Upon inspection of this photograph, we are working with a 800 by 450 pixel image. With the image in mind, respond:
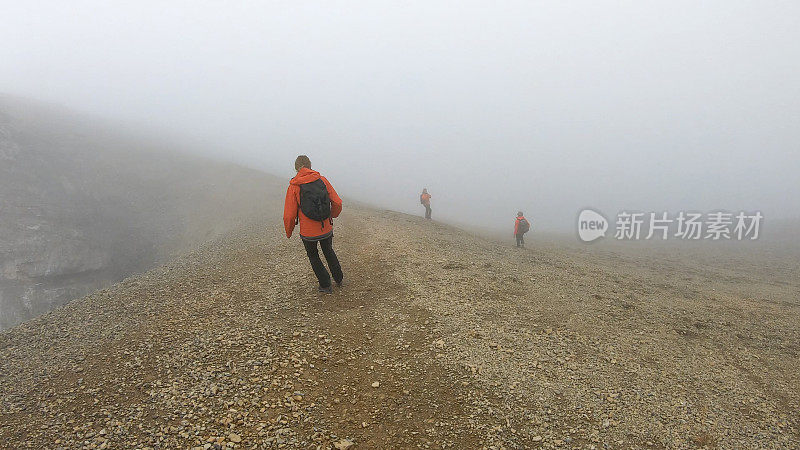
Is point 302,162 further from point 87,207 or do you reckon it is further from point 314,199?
point 87,207

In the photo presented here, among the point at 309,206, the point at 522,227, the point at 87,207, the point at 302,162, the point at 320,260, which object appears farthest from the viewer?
the point at 87,207

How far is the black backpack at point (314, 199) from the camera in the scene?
8766 mm

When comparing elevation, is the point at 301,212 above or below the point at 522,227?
above

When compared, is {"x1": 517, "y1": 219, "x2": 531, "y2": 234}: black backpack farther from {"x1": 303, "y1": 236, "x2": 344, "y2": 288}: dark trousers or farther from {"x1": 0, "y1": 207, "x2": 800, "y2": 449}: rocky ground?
{"x1": 303, "y1": 236, "x2": 344, "y2": 288}: dark trousers

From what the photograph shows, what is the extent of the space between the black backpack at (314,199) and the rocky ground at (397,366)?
244 centimetres

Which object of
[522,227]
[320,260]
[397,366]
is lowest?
[397,366]

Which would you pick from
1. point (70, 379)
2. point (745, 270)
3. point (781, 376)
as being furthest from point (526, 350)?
point (745, 270)

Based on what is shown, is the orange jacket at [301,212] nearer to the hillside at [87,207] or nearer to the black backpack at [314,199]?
the black backpack at [314,199]

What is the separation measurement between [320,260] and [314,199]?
1813mm

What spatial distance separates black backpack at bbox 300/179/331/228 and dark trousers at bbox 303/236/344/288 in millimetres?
730

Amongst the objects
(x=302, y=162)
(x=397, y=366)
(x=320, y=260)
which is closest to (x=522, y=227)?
(x=320, y=260)

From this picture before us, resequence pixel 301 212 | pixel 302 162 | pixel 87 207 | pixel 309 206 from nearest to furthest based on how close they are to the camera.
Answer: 1. pixel 309 206
2. pixel 301 212
3. pixel 302 162
4. pixel 87 207

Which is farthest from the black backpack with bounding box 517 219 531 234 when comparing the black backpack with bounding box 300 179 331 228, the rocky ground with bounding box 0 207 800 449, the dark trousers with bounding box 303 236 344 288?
the black backpack with bounding box 300 179 331 228

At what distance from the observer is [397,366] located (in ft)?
24.1
